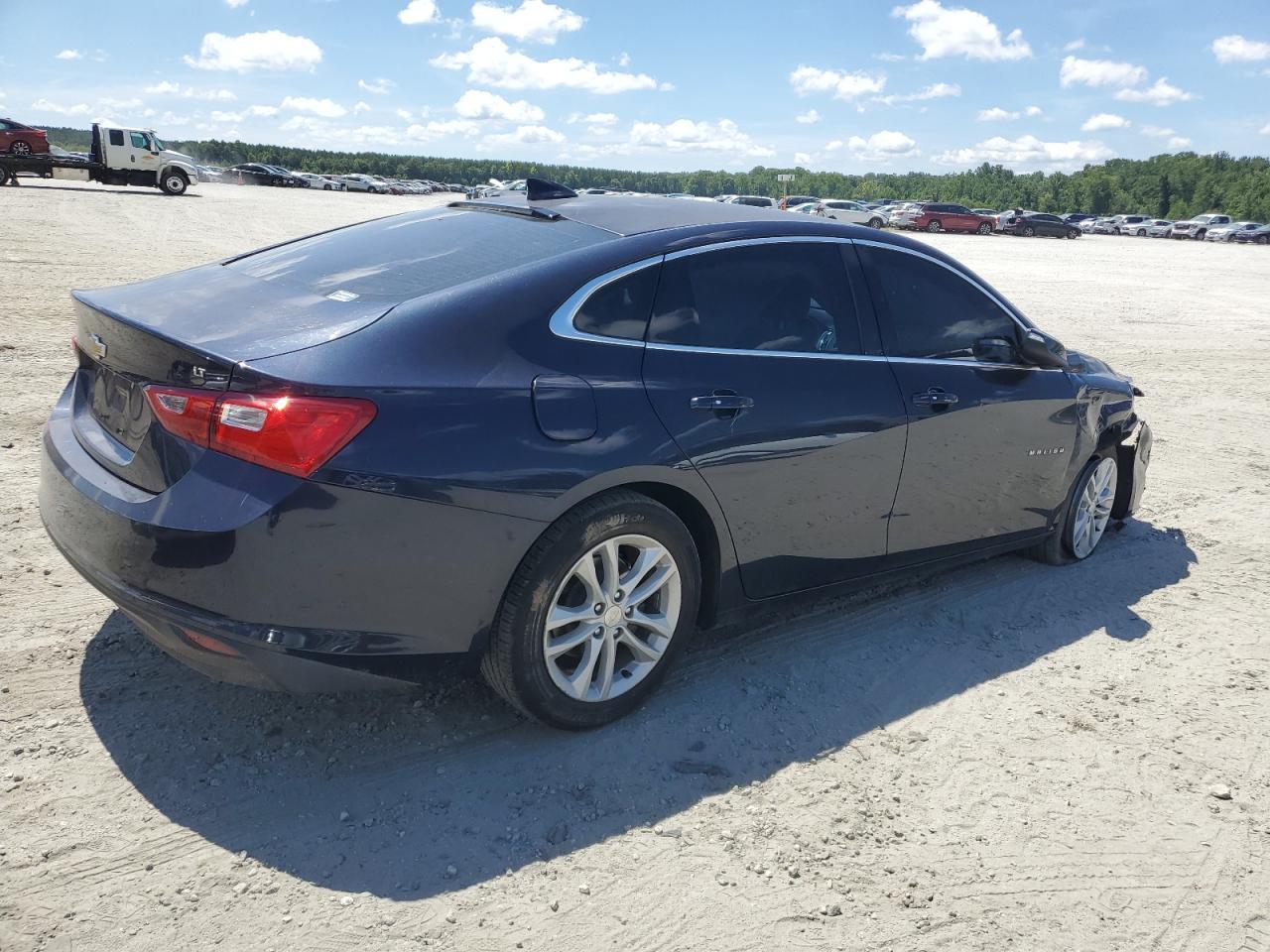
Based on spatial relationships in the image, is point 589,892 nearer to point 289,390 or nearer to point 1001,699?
point 289,390

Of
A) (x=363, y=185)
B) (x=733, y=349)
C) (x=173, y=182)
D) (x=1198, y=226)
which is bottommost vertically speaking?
(x=733, y=349)

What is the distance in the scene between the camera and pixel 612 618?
10.5 ft

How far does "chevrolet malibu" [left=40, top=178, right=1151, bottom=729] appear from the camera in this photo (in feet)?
8.59

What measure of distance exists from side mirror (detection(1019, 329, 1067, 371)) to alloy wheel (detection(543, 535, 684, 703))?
2305mm

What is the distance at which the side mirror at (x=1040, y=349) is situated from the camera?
459cm

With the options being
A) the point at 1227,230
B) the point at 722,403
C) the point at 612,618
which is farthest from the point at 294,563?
the point at 1227,230

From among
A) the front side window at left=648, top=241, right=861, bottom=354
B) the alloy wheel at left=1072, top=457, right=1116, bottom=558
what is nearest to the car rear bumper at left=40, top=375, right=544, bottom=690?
the front side window at left=648, top=241, right=861, bottom=354

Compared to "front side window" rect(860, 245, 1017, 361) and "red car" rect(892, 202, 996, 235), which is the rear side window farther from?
"red car" rect(892, 202, 996, 235)

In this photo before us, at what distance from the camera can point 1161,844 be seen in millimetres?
2971

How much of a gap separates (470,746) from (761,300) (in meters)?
1.87

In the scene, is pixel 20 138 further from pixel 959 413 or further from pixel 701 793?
pixel 701 793

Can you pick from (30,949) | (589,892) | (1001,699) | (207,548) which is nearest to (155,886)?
(30,949)

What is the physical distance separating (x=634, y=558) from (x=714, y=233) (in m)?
1.24

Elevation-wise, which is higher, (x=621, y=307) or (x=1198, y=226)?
(x=1198, y=226)
